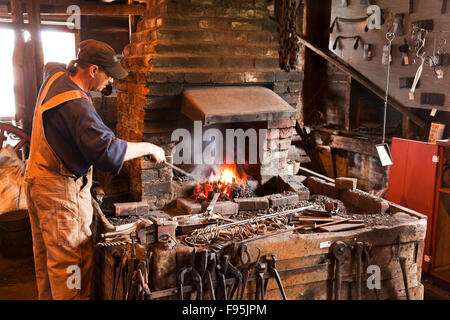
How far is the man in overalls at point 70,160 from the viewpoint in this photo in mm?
3201

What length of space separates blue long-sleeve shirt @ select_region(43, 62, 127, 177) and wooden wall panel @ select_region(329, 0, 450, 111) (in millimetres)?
5258

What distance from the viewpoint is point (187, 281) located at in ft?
10.6

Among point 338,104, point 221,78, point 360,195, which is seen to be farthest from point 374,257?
point 338,104

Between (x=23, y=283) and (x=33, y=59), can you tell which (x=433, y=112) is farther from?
(x=23, y=283)

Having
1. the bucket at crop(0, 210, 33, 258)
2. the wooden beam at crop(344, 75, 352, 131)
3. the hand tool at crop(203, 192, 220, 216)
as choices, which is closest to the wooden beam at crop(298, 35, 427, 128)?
the wooden beam at crop(344, 75, 352, 131)

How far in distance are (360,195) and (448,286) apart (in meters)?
1.59

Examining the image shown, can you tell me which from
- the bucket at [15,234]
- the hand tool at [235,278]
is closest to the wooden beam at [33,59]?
the bucket at [15,234]

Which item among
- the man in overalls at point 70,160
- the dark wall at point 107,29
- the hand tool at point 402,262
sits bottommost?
the hand tool at point 402,262

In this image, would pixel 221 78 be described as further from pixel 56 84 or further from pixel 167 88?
pixel 56 84

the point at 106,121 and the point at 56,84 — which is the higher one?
the point at 56,84

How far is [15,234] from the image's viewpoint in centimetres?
514

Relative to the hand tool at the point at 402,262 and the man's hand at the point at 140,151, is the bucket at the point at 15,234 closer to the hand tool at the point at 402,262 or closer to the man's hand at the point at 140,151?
the man's hand at the point at 140,151

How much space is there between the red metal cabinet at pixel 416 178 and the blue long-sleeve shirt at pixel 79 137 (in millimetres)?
3867

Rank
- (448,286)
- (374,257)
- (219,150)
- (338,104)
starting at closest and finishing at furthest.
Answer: (374,257), (448,286), (219,150), (338,104)
